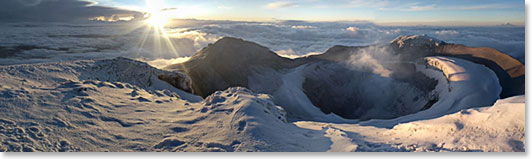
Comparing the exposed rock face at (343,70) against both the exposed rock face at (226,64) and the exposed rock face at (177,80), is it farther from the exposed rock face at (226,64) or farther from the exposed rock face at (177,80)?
the exposed rock face at (177,80)

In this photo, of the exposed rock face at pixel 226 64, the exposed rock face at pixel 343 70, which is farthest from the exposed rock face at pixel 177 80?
the exposed rock face at pixel 226 64

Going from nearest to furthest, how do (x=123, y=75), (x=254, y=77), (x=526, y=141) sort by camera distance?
1. (x=526, y=141)
2. (x=123, y=75)
3. (x=254, y=77)

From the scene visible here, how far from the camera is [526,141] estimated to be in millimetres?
Result: 3365

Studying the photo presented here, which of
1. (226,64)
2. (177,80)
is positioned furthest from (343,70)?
(177,80)

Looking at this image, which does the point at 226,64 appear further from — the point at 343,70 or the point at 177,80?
the point at 343,70

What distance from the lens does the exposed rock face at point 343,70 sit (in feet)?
65.5

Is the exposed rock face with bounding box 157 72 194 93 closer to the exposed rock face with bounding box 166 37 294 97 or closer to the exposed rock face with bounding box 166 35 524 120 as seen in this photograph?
the exposed rock face with bounding box 166 35 524 120

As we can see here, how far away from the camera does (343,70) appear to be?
25.9 meters

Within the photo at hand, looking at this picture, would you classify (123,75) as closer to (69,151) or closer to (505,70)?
(69,151)

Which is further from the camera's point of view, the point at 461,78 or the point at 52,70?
the point at 461,78

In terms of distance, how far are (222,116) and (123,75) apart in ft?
26.1

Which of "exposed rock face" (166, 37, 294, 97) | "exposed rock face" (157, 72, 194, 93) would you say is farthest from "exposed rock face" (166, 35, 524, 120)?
"exposed rock face" (157, 72, 194, 93)

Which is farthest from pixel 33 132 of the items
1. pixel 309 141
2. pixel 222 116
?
pixel 309 141

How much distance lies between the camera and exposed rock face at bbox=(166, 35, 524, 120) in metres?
20.0
